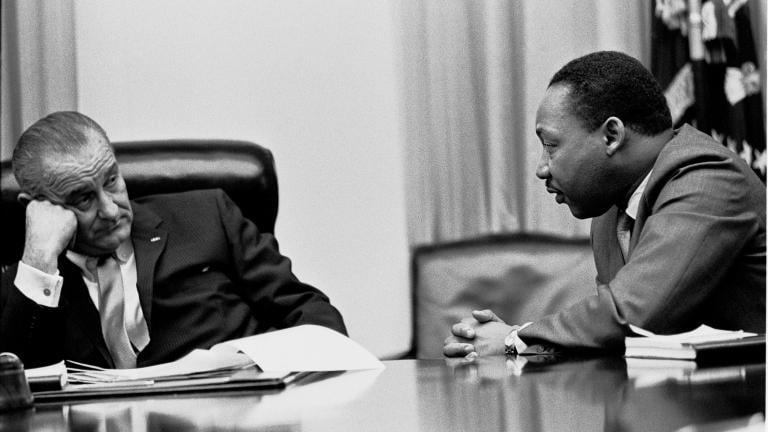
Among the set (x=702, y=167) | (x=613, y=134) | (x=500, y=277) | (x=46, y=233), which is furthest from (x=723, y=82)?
(x=46, y=233)

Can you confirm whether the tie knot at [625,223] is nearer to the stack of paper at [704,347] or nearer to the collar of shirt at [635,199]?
the collar of shirt at [635,199]

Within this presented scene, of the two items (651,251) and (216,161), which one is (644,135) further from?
(216,161)

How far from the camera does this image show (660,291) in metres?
1.70

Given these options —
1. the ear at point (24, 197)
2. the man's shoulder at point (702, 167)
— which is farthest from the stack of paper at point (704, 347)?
the ear at point (24, 197)

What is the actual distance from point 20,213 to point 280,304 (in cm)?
66

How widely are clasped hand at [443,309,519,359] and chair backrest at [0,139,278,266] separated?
670 mm

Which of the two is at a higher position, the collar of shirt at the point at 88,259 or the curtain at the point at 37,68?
the curtain at the point at 37,68

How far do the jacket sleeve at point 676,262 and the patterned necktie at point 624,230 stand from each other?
0.22 m

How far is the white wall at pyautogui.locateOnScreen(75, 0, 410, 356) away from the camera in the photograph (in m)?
3.20

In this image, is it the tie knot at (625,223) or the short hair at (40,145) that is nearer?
the tie knot at (625,223)

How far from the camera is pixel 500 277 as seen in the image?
3037 mm

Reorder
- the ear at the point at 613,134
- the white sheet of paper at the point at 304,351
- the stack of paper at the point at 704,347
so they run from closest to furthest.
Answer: the stack of paper at the point at 704,347 < the white sheet of paper at the point at 304,351 < the ear at the point at 613,134

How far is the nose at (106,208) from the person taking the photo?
87.8 inches

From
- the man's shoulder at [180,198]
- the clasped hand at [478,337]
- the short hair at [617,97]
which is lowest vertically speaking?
the clasped hand at [478,337]
